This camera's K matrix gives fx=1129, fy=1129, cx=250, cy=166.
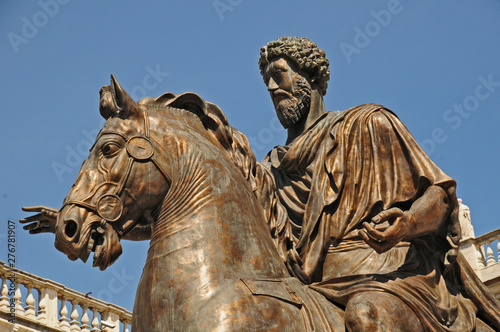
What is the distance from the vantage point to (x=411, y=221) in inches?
234

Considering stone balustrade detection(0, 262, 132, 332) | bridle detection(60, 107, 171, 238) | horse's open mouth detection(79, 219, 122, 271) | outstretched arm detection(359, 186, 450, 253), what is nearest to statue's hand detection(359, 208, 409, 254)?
outstretched arm detection(359, 186, 450, 253)

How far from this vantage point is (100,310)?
17.4m

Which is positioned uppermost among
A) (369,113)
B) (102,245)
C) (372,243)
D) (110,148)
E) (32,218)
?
(369,113)

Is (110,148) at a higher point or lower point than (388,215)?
higher

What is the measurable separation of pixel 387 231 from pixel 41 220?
181 centimetres

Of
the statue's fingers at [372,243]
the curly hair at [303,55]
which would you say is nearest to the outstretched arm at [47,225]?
the statue's fingers at [372,243]

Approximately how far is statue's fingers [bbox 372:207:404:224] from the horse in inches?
20.4

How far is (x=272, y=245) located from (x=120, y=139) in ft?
3.17

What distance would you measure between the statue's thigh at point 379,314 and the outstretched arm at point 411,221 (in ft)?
0.87

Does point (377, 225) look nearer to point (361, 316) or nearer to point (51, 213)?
point (361, 316)

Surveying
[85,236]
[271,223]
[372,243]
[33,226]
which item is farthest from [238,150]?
[33,226]

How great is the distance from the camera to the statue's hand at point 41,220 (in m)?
5.83

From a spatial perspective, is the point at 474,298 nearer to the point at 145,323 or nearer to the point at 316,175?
the point at 316,175

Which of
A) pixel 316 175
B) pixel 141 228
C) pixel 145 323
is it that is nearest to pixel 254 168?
pixel 316 175
